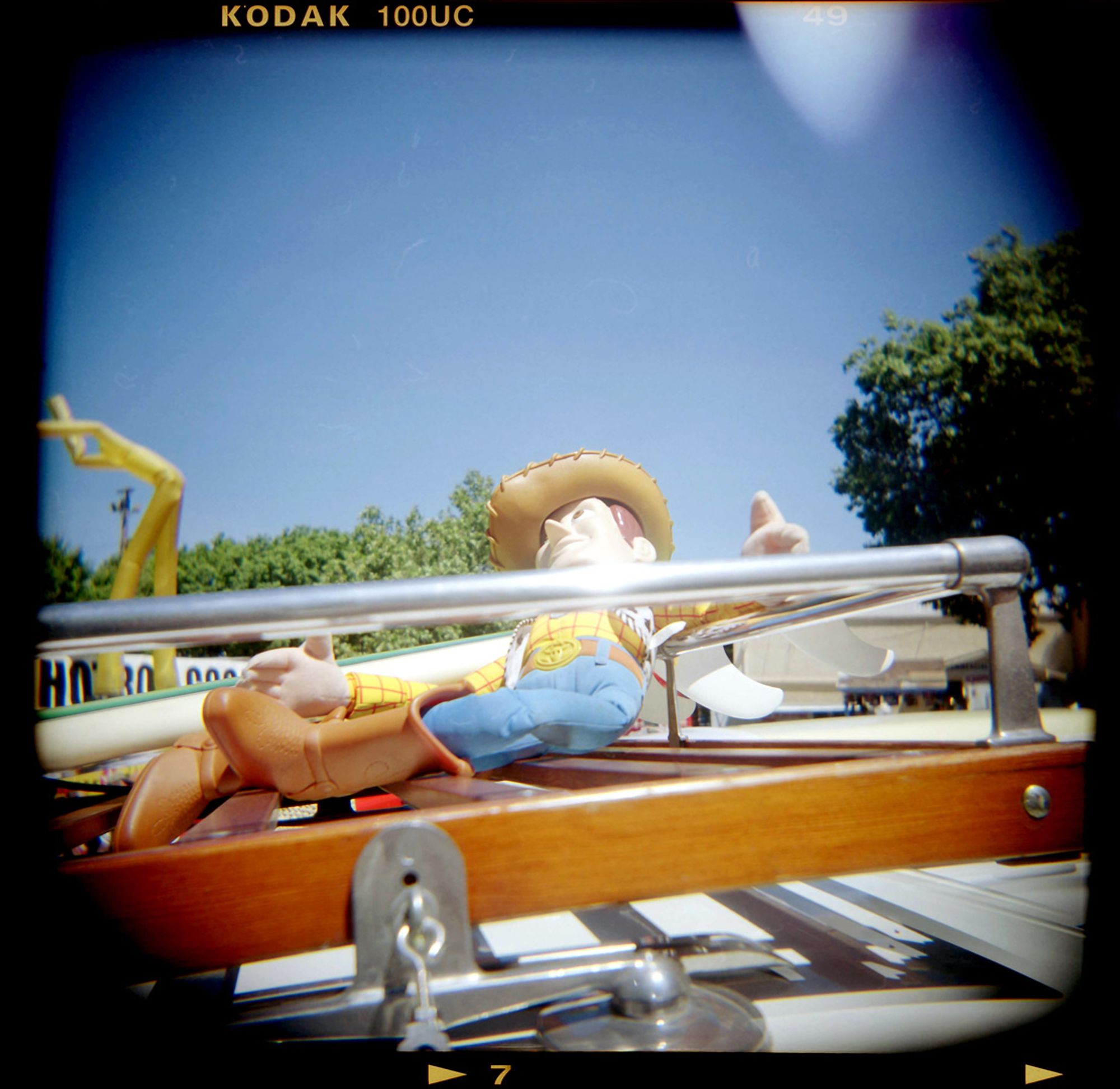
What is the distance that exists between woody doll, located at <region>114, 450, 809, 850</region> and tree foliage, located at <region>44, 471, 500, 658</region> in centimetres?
749

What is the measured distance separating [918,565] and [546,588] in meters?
0.50

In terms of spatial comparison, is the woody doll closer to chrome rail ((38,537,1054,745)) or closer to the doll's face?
the doll's face

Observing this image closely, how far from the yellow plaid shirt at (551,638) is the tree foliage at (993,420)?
1235 centimetres

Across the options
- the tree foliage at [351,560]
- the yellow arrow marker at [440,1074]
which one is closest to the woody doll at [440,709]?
the yellow arrow marker at [440,1074]

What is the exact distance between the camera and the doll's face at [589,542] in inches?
75.3

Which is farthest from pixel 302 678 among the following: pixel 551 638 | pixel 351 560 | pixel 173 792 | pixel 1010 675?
pixel 351 560

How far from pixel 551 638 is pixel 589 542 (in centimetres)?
33

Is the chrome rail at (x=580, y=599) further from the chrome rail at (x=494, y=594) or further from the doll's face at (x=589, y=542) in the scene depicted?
the doll's face at (x=589, y=542)

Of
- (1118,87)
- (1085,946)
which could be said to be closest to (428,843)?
(1085,946)

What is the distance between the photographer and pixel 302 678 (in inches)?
66.1

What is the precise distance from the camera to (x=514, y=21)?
3318mm

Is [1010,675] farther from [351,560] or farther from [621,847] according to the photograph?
[351,560]

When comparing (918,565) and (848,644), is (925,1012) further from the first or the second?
(848,644)

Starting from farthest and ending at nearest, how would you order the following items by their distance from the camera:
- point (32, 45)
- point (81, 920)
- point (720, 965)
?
point (32, 45)
point (720, 965)
point (81, 920)
